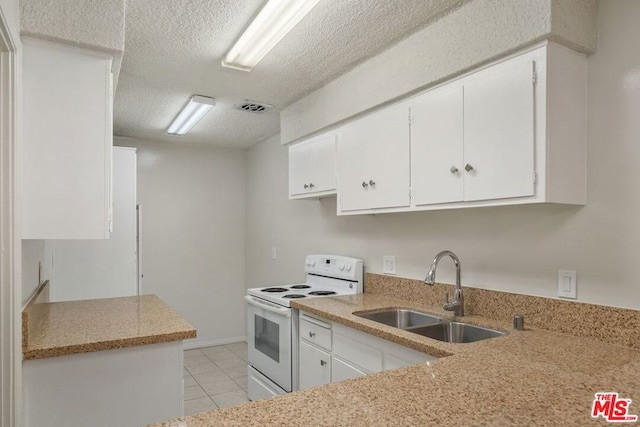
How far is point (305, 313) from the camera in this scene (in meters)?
2.65

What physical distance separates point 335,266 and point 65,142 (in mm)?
2110

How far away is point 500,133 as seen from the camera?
1.79 m

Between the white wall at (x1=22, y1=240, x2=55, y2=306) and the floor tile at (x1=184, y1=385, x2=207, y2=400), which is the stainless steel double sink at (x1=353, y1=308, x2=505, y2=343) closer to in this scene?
the white wall at (x1=22, y1=240, x2=55, y2=306)

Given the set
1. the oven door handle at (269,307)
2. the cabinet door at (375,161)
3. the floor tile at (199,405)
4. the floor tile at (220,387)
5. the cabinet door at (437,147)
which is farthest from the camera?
→ the floor tile at (220,387)

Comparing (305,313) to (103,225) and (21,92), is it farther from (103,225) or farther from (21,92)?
(21,92)

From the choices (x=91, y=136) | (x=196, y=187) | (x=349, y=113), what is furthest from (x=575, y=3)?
(x=196, y=187)

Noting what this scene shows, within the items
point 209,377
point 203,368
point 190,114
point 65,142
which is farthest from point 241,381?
point 65,142

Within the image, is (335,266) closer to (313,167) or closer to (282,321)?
(282,321)

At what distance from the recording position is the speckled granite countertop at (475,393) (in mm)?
924

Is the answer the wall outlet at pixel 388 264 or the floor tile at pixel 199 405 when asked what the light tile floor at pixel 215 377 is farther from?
the wall outlet at pixel 388 264

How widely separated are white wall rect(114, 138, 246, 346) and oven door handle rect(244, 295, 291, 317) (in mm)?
1923

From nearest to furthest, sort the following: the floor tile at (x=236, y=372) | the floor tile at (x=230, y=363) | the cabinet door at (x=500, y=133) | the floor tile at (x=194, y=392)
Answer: the cabinet door at (x=500, y=133) → the floor tile at (x=194, y=392) → the floor tile at (x=236, y=372) → the floor tile at (x=230, y=363)

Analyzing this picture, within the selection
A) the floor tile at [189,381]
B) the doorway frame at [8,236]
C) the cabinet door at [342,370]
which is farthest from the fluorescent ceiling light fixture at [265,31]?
the floor tile at [189,381]

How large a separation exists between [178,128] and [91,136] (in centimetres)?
246
